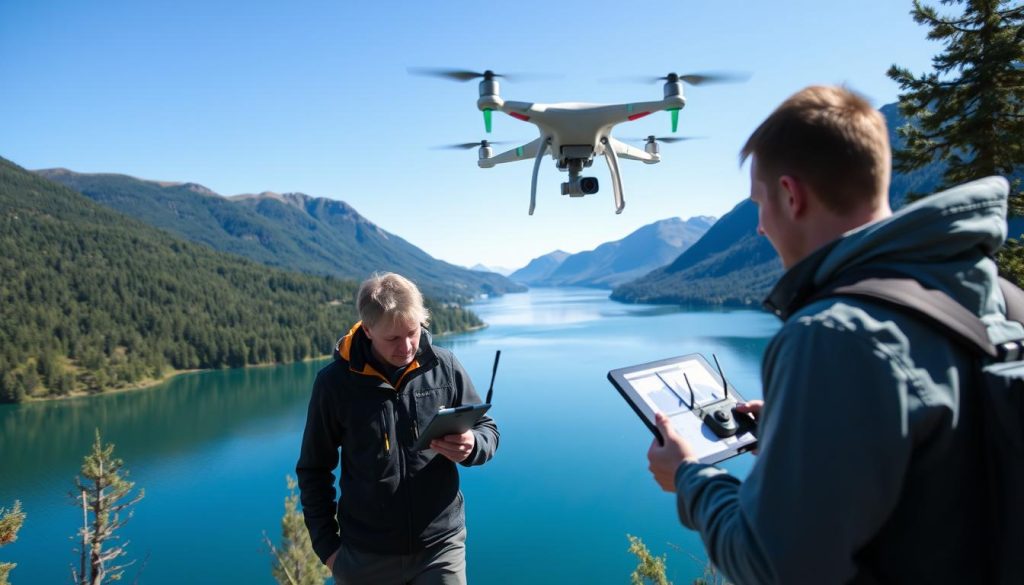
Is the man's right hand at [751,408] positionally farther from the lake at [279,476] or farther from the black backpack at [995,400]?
the lake at [279,476]

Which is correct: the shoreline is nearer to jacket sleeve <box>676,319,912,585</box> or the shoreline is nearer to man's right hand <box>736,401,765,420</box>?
man's right hand <box>736,401,765,420</box>

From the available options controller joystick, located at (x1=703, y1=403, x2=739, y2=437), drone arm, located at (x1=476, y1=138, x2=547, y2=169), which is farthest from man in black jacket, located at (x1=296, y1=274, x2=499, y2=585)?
drone arm, located at (x1=476, y1=138, x2=547, y2=169)

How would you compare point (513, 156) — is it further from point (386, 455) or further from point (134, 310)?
point (134, 310)

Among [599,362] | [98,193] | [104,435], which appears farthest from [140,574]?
[98,193]

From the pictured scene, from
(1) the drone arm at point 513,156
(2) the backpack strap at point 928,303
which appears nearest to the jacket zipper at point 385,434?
(2) the backpack strap at point 928,303

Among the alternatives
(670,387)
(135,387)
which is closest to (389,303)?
(670,387)
